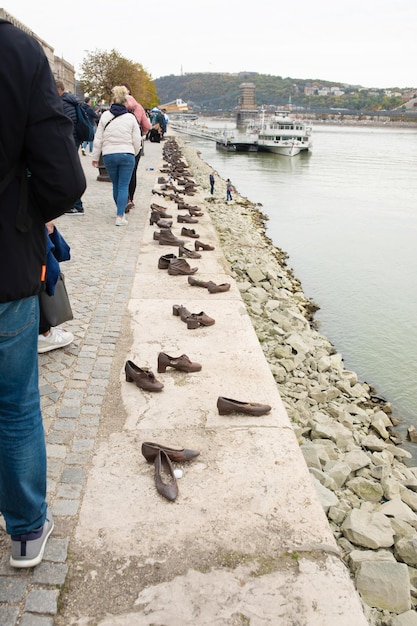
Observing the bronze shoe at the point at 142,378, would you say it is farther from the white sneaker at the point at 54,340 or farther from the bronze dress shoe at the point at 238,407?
the white sneaker at the point at 54,340

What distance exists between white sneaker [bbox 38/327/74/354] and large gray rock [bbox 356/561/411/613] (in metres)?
2.70

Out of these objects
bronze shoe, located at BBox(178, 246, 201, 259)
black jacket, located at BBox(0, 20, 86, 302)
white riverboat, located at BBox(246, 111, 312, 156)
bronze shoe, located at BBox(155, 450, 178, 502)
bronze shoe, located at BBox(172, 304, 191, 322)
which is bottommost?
white riverboat, located at BBox(246, 111, 312, 156)

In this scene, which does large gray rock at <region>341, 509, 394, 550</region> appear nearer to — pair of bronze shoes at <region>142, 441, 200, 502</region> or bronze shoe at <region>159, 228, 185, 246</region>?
pair of bronze shoes at <region>142, 441, 200, 502</region>

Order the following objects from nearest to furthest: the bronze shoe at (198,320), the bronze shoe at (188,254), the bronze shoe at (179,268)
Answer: the bronze shoe at (198,320) → the bronze shoe at (179,268) → the bronze shoe at (188,254)

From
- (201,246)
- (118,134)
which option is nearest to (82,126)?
(118,134)

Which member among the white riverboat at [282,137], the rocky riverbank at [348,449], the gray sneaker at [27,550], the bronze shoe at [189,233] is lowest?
the white riverboat at [282,137]

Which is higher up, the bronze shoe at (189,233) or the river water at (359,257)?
the bronze shoe at (189,233)

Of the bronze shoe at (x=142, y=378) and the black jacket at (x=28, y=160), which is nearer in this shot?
the black jacket at (x=28, y=160)

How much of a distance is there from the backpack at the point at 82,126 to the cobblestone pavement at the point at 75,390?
1.40m

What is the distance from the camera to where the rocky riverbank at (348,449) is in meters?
2.75

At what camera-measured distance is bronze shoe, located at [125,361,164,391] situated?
369cm

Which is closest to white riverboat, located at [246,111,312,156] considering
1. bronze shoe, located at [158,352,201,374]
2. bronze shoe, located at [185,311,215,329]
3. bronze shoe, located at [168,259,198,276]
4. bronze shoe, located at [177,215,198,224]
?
bronze shoe, located at [177,215,198,224]

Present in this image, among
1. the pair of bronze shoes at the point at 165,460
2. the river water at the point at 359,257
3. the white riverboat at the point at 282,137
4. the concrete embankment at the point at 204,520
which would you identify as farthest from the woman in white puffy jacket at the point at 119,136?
the white riverboat at the point at 282,137

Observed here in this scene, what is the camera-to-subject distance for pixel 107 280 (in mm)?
6180
